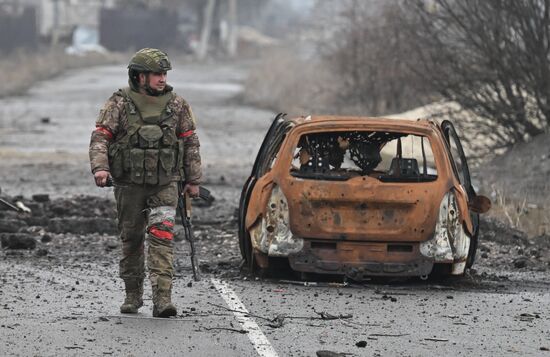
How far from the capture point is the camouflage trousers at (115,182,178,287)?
31.5 feet

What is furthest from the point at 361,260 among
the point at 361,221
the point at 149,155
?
the point at 149,155

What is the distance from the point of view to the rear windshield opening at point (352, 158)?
11641mm

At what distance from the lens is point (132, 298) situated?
32.3ft

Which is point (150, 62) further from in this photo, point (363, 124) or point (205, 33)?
point (205, 33)

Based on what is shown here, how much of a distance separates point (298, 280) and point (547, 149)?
10.7 m

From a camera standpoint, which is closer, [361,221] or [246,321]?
[246,321]

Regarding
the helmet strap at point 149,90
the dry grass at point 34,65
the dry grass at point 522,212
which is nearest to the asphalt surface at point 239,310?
the helmet strap at point 149,90

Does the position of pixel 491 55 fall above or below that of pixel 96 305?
above

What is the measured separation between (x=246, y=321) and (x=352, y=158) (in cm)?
335

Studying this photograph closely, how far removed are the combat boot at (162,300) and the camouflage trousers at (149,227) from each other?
0.05 feet

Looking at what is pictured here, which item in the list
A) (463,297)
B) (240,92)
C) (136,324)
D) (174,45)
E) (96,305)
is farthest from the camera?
(174,45)

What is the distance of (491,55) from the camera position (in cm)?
2180

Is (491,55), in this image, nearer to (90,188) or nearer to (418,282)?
(90,188)

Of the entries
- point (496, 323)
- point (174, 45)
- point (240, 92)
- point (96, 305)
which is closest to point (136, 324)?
point (96, 305)
